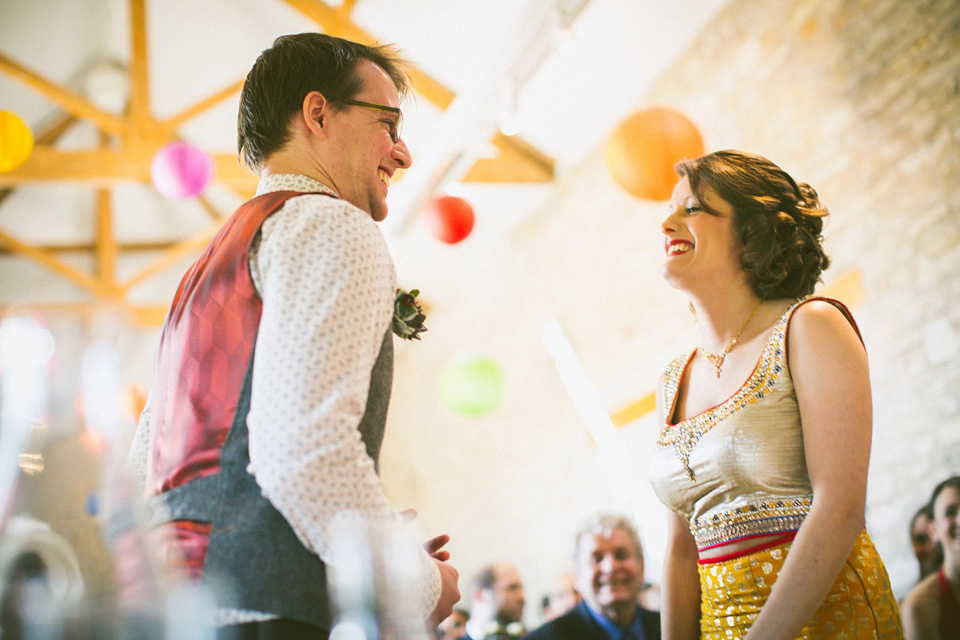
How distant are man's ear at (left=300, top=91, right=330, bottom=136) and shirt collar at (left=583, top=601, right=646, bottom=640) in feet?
7.49

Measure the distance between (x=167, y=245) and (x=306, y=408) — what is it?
973cm

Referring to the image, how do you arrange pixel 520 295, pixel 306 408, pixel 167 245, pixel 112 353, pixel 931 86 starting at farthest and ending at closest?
pixel 167 245, pixel 112 353, pixel 520 295, pixel 931 86, pixel 306 408

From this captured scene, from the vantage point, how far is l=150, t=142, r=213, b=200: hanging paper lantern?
15.8 ft

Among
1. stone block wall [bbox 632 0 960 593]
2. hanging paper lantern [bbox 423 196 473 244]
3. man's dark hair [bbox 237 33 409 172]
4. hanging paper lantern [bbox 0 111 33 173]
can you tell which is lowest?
man's dark hair [bbox 237 33 409 172]

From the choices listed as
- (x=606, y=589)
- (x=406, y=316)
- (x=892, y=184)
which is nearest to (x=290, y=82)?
(x=406, y=316)

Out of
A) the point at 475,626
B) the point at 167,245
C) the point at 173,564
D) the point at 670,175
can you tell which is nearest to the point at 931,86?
the point at 670,175

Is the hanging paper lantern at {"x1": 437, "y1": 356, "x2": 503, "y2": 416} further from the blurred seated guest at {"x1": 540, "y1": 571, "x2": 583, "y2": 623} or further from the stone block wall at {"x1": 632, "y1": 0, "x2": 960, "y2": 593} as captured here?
the stone block wall at {"x1": 632, "y1": 0, "x2": 960, "y2": 593}

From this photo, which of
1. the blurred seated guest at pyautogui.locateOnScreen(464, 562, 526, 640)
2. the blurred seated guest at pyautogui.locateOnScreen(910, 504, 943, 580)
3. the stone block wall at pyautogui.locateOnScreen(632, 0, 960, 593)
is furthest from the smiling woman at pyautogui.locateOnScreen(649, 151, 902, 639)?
the blurred seated guest at pyautogui.locateOnScreen(464, 562, 526, 640)

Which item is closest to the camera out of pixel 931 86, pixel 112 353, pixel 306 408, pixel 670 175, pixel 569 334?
pixel 306 408

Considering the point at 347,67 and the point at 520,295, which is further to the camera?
the point at 520,295

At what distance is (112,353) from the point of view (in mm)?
9297

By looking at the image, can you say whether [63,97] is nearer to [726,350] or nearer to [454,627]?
[454,627]

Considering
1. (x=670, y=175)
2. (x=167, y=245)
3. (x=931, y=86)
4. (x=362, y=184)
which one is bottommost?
(x=362, y=184)

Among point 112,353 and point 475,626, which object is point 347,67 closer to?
point 475,626
